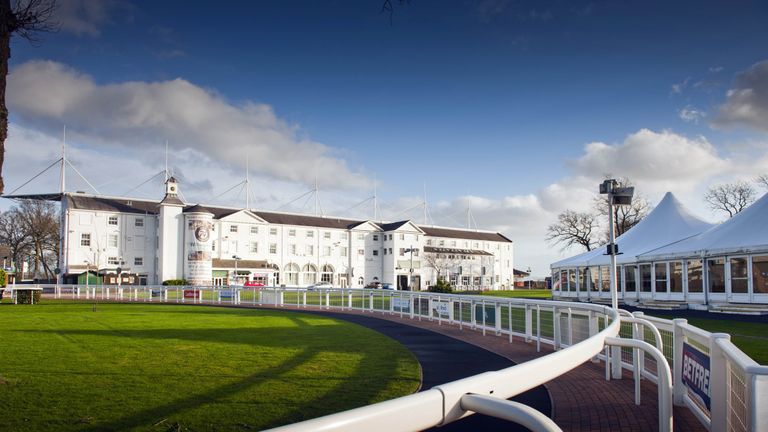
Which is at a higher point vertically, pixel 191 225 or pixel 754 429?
pixel 191 225

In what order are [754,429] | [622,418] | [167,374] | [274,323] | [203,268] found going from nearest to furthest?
[754,429] → [622,418] → [167,374] → [274,323] → [203,268]

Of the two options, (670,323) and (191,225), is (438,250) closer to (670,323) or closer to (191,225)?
(191,225)

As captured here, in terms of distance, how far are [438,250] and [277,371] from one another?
78.0 metres

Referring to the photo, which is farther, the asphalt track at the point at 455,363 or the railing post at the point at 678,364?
the railing post at the point at 678,364

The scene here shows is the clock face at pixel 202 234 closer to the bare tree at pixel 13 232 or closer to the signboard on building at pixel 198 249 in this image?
the signboard on building at pixel 198 249

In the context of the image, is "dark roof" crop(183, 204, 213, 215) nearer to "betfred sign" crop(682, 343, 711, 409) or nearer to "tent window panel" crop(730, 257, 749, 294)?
"tent window panel" crop(730, 257, 749, 294)

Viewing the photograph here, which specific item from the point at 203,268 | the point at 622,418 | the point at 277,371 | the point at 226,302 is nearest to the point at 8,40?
the point at 277,371

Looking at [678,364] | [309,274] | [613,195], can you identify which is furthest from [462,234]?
[678,364]

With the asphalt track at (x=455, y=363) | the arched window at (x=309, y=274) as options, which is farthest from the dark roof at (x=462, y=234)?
the asphalt track at (x=455, y=363)

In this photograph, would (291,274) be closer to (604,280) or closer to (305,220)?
(305,220)

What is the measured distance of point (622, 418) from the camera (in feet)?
22.9

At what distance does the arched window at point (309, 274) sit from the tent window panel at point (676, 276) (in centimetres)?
5614

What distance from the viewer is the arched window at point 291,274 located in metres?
77.2

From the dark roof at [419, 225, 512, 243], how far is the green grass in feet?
251
